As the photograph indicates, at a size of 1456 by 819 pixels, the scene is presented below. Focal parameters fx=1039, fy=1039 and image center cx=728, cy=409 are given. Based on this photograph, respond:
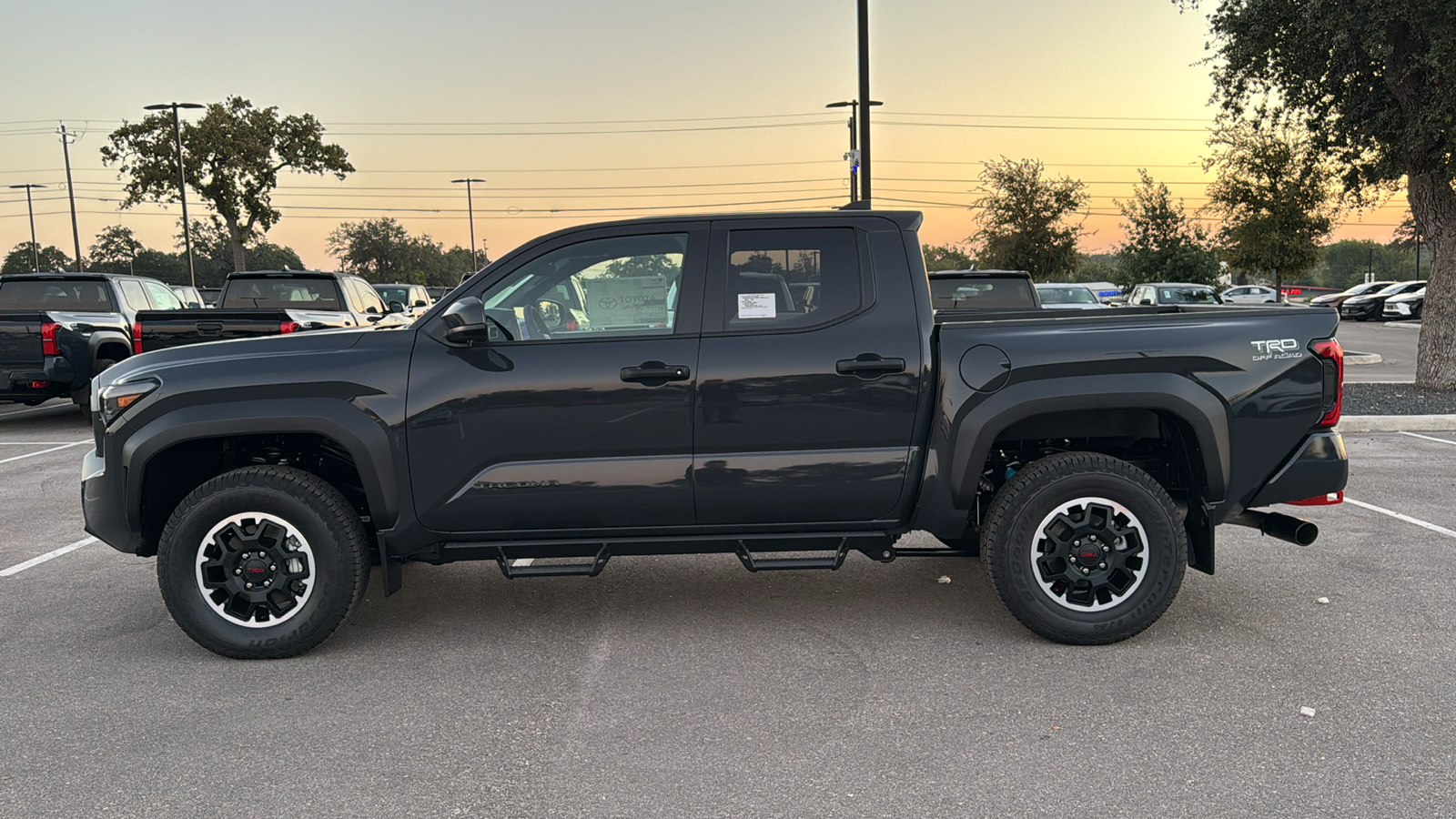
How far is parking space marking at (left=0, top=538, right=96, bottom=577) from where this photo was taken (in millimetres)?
6152

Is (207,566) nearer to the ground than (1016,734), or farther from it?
farther from it

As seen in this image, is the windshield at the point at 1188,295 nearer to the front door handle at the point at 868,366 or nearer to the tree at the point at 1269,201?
the tree at the point at 1269,201

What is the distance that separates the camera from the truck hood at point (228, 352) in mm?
4582

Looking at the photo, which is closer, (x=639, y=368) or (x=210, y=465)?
(x=639, y=368)

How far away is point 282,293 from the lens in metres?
14.6

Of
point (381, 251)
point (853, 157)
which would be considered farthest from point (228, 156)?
point (381, 251)

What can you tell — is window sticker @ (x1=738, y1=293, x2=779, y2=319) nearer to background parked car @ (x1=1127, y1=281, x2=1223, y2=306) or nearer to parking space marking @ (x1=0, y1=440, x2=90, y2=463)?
parking space marking @ (x1=0, y1=440, x2=90, y2=463)

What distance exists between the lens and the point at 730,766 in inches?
A: 137

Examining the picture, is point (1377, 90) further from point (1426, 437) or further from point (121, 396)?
point (121, 396)

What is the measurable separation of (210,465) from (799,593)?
9.88 ft

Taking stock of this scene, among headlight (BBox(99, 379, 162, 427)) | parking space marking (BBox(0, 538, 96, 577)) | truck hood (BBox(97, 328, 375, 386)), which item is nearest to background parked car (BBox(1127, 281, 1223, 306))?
parking space marking (BBox(0, 538, 96, 577))

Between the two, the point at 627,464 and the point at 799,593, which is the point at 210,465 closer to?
the point at 627,464

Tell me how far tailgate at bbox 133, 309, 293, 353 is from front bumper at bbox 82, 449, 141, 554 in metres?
7.30

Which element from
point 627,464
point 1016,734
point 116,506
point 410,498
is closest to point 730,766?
point 1016,734
